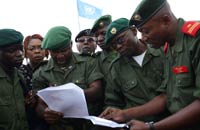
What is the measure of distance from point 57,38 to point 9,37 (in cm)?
52

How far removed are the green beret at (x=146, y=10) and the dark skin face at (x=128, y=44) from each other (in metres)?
0.72

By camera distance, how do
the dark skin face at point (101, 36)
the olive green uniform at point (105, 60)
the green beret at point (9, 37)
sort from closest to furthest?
the green beret at point (9, 37) → the olive green uniform at point (105, 60) → the dark skin face at point (101, 36)

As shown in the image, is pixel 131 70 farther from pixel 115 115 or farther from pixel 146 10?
pixel 146 10

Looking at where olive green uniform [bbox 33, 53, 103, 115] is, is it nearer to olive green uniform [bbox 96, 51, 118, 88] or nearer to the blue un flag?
olive green uniform [bbox 96, 51, 118, 88]

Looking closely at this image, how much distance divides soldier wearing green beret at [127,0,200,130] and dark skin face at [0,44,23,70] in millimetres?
1085

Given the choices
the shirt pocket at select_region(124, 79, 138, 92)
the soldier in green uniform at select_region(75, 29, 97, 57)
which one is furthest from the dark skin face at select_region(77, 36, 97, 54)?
the shirt pocket at select_region(124, 79, 138, 92)

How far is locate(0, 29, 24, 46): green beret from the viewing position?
8.84 feet

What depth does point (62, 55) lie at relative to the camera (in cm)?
313

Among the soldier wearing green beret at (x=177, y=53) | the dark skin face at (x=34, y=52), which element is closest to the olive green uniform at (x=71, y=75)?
the dark skin face at (x=34, y=52)

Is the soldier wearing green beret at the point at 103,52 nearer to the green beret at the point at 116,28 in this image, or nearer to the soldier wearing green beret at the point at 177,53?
the green beret at the point at 116,28

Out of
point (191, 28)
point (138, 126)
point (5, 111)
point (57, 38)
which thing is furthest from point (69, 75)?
point (191, 28)

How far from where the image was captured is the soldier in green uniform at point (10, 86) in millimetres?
2639

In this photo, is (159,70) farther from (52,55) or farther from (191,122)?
(52,55)

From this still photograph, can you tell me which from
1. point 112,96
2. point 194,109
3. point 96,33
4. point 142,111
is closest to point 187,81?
point 194,109
